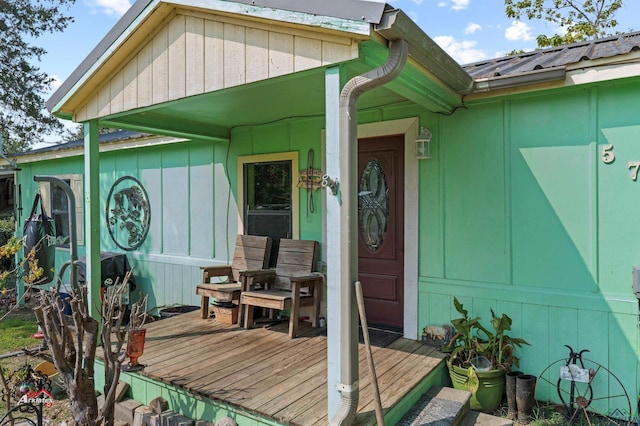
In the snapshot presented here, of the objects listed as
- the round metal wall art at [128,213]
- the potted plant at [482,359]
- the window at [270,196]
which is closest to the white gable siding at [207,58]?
the window at [270,196]

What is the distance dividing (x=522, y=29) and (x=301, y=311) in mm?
14734

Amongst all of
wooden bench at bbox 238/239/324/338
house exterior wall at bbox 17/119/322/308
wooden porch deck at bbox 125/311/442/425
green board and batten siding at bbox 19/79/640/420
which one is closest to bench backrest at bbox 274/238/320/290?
wooden bench at bbox 238/239/324/338

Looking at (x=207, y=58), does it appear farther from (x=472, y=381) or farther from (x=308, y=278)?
(x=472, y=381)

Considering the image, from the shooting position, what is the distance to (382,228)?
13.2 feet

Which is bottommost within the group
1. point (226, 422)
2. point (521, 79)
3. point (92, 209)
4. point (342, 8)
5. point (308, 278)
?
point (226, 422)

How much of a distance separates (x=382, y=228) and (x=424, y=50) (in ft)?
6.42

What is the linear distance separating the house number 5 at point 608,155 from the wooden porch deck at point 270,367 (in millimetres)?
1911

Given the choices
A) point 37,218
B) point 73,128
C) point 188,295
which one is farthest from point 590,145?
point 73,128

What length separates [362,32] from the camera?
2.02m

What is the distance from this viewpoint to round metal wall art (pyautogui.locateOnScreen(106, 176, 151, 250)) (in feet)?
20.0

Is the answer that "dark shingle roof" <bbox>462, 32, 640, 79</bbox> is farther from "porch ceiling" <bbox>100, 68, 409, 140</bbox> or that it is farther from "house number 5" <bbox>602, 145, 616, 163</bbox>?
"porch ceiling" <bbox>100, 68, 409, 140</bbox>

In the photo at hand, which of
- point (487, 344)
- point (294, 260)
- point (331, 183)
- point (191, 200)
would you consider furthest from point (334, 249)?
point (191, 200)

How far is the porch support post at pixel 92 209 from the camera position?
12.0 feet

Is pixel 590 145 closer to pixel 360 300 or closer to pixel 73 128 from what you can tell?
pixel 360 300
